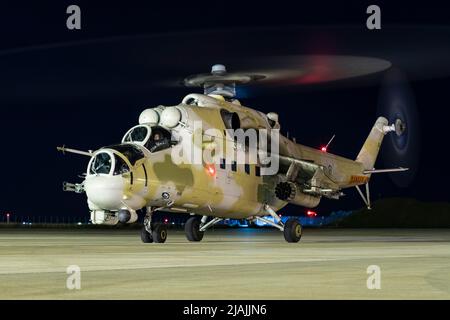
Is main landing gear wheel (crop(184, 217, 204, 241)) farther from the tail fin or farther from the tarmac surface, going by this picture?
the tarmac surface

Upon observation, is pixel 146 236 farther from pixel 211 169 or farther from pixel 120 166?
pixel 120 166

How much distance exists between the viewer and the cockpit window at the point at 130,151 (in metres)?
30.6

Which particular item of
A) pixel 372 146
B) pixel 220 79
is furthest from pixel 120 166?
pixel 372 146

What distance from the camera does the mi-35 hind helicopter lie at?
30.5 meters

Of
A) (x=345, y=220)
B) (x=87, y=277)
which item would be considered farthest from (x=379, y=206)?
(x=87, y=277)

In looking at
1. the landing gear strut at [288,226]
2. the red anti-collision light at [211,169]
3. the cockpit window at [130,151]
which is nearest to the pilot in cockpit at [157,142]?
the cockpit window at [130,151]

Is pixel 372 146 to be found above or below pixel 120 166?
above

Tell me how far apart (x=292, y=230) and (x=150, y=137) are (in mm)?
8211

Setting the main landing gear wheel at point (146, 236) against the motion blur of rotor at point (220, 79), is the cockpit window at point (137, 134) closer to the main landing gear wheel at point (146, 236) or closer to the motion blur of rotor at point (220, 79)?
the motion blur of rotor at point (220, 79)

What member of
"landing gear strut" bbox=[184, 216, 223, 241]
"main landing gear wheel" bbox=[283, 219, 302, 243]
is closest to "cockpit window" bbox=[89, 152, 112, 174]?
"landing gear strut" bbox=[184, 216, 223, 241]

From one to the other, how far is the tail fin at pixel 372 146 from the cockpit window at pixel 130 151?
58.5ft

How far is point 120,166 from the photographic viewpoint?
30.2m

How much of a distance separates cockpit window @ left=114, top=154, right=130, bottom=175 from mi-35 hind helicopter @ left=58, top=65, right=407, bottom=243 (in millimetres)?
34
